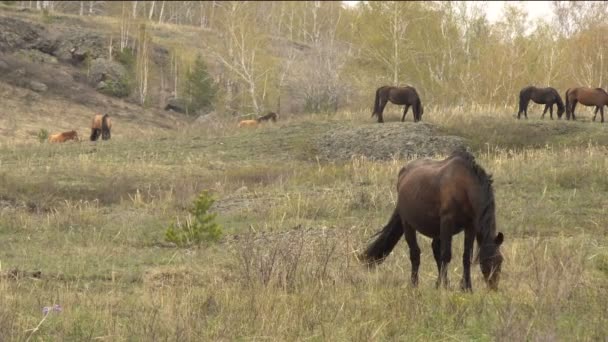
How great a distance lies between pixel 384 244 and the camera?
28.7ft

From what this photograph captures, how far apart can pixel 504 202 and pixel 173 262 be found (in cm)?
687

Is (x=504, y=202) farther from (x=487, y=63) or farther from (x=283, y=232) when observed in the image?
(x=487, y=63)

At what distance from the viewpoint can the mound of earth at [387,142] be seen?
75.8ft

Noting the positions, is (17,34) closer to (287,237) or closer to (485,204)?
(287,237)

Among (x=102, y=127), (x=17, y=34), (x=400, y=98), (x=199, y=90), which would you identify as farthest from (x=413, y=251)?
(x=17, y=34)

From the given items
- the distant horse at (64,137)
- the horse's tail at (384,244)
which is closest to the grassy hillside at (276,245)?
the horse's tail at (384,244)

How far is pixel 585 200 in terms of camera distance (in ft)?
47.5

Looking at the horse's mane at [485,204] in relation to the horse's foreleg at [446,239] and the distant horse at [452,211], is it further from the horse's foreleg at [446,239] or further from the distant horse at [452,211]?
the horse's foreleg at [446,239]

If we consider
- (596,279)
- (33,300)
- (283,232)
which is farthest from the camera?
(283,232)

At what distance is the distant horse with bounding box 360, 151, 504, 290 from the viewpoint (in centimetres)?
718

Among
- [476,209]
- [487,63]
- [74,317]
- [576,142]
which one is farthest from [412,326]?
[487,63]

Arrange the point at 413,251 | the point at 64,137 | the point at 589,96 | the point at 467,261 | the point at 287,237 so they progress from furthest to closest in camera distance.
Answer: the point at 64,137
the point at 589,96
the point at 287,237
the point at 413,251
the point at 467,261

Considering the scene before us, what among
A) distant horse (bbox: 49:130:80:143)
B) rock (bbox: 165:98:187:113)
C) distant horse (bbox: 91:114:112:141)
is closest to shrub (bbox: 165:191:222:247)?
distant horse (bbox: 49:130:80:143)

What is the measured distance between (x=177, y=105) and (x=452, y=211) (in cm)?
5133
